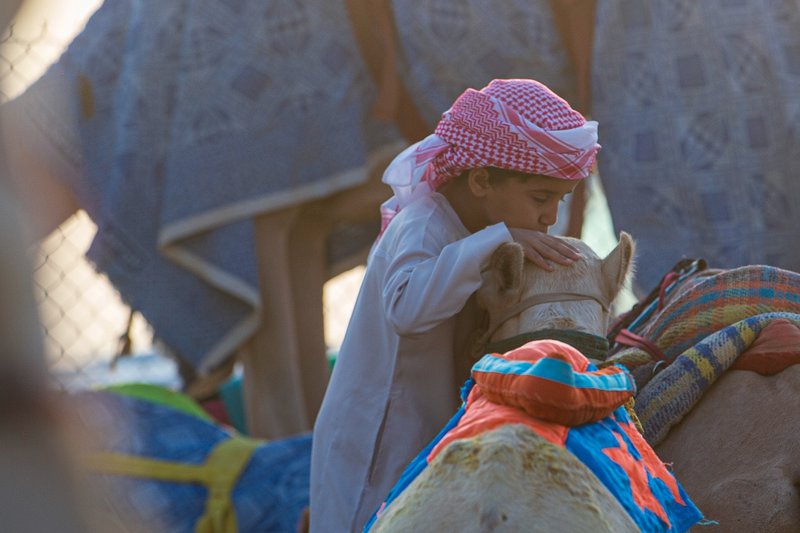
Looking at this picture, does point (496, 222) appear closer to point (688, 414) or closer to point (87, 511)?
point (688, 414)

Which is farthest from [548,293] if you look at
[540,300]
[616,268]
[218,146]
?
[218,146]

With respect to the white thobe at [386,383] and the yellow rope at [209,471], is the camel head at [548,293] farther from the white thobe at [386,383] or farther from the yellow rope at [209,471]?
the yellow rope at [209,471]

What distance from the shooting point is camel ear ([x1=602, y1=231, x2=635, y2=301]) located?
6.14ft

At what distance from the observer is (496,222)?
2.00 m

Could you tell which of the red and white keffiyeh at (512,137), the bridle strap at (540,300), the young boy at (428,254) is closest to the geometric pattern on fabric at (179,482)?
the young boy at (428,254)

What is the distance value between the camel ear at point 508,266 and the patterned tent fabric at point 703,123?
2.07 m

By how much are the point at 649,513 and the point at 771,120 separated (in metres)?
2.83

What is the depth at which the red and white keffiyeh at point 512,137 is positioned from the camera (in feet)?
6.29

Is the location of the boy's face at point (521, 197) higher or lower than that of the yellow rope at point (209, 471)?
higher

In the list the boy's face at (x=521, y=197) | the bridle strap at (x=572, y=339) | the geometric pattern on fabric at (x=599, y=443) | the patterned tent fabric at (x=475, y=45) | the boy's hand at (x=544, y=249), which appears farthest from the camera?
the patterned tent fabric at (x=475, y=45)

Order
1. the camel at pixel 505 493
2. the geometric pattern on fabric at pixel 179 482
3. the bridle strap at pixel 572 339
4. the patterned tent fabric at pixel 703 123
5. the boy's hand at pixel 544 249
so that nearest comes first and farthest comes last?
1. the camel at pixel 505 493
2. the bridle strap at pixel 572 339
3. the boy's hand at pixel 544 249
4. the geometric pattern on fabric at pixel 179 482
5. the patterned tent fabric at pixel 703 123

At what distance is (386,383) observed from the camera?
1990 mm

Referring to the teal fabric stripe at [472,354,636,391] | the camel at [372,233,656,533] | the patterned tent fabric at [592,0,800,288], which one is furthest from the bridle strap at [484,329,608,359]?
the patterned tent fabric at [592,0,800,288]

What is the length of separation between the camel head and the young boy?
0.03 meters
